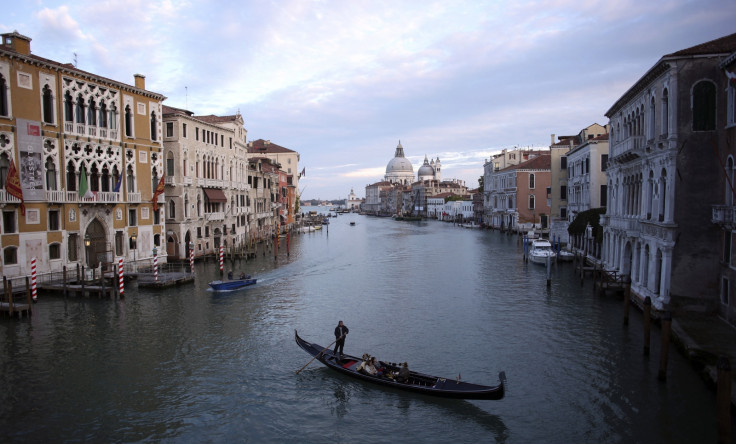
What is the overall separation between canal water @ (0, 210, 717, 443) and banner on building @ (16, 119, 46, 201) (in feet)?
15.1

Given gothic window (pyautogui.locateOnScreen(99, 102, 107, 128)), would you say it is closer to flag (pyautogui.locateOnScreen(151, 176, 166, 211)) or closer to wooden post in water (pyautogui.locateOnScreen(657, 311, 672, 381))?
flag (pyautogui.locateOnScreen(151, 176, 166, 211))

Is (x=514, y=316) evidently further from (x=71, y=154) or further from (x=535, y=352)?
(x=71, y=154)

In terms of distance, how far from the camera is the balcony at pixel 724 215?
1490cm

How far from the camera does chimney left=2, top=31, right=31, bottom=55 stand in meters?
21.6

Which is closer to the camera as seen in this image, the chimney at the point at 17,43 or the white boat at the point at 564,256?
the chimney at the point at 17,43

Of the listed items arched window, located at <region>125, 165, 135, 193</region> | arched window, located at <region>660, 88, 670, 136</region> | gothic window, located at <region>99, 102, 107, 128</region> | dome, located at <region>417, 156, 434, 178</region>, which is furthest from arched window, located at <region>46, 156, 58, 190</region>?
dome, located at <region>417, 156, 434, 178</region>

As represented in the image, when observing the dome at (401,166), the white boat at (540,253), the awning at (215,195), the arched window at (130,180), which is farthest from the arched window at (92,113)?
the dome at (401,166)

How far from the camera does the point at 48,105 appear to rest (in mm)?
22828

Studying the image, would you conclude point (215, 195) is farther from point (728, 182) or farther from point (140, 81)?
point (728, 182)

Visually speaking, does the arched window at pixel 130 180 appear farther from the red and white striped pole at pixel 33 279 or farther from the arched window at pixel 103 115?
the red and white striped pole at pixel 33 279

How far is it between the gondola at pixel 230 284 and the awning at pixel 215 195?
11318 mm

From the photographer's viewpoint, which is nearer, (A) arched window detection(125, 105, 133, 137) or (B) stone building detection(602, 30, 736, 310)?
(B) stone building detection(602, 30, 736, 310)

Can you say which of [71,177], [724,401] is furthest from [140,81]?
[724,401]

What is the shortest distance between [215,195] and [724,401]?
3248cm
